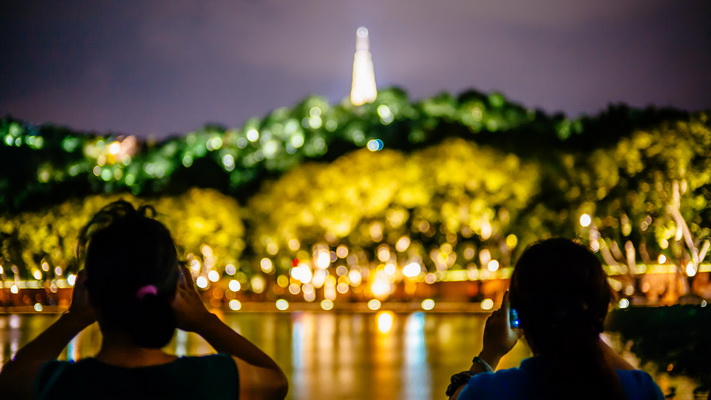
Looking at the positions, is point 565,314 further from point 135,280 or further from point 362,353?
point 362,353

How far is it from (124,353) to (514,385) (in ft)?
3.40

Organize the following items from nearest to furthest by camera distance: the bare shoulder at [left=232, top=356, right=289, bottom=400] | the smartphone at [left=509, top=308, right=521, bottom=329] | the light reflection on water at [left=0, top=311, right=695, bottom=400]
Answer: the bare shoulder at [left=232, top=356, right=289, bottom=400] → the smartphone at [left=509, top=308, right=521, bottom=329] → the light reflection on water at [left=0, top=311, right=695, bottom=400]

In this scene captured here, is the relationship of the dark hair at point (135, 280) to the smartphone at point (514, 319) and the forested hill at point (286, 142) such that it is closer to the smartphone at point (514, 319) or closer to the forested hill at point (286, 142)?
the smartphone at point (514, 319)

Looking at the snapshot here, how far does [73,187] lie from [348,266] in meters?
16.6

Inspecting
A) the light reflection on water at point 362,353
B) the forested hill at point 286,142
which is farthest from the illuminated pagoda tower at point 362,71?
the light reflection on water at point 362,353

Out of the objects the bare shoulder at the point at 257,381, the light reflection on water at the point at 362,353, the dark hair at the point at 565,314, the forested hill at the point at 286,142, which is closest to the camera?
the dark hair at the point at 565,314

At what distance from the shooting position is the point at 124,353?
8.31 feet

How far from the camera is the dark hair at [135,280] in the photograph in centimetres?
249

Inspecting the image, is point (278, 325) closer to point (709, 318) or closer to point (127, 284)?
point (709, 318)

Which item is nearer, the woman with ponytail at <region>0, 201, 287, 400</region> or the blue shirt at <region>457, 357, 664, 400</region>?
the woman with ponytail at <region>0, 201, 287, 400</region>

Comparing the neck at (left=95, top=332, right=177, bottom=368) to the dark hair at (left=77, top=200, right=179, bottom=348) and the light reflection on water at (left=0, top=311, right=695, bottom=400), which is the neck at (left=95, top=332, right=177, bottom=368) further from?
the light reflection on water at (left=0, top=311, right=695, bottom=400)

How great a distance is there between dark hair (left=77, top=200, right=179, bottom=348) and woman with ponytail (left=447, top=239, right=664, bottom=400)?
84 cm

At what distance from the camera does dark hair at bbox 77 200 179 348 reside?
8.17 ft

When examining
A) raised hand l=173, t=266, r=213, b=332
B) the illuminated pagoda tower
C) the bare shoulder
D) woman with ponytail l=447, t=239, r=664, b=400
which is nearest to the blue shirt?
woman with ponytail l=447, t=239, r=664, b=400
